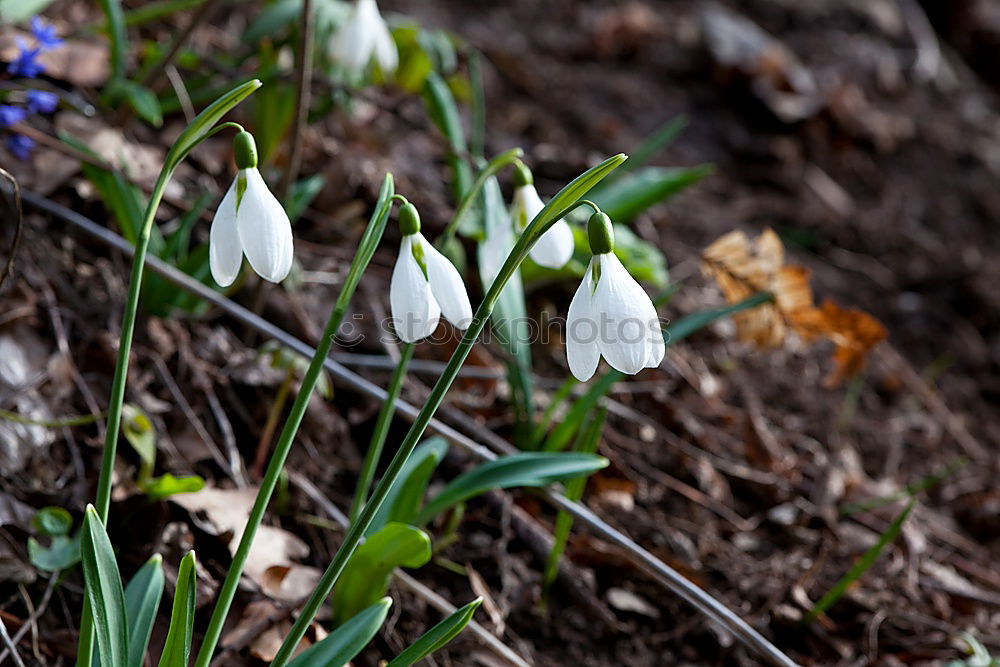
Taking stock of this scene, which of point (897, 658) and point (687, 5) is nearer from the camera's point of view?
point (897, 658)

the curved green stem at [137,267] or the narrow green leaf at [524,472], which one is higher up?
the curved green stem at [137,267]

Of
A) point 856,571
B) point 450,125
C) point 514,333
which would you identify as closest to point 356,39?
point 450,125

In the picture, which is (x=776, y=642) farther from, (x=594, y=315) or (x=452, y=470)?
(x=594, y=315)

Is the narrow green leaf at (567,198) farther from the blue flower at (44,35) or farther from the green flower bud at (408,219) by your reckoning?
the blue flower at (44,35)

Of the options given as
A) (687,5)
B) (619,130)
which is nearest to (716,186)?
(619,130)

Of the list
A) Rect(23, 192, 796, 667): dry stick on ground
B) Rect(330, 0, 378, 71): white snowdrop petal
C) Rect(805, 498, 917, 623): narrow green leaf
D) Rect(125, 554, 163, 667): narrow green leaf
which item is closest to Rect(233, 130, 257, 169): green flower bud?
Rect(125, 554, 163, 667): narrow green leaf

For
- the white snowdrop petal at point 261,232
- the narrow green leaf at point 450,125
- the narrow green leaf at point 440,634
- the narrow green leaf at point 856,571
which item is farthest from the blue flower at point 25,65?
the narrow green leaf at point 856,571
